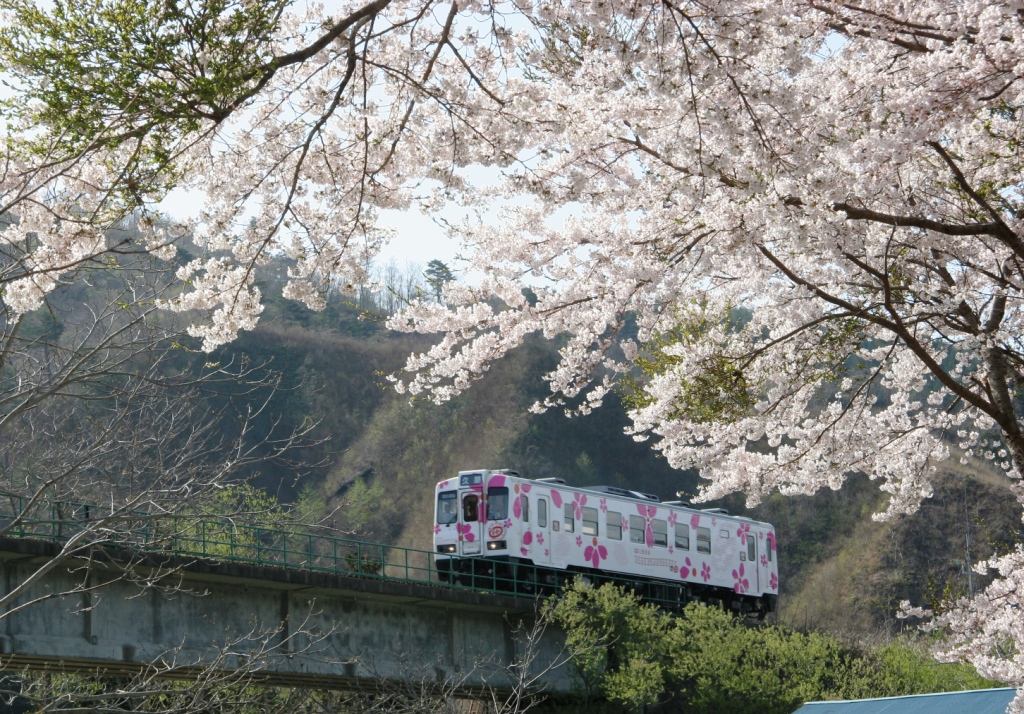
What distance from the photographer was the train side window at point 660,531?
2714 centimetres

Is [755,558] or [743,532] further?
[755,558]

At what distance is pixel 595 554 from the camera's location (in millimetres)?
25812

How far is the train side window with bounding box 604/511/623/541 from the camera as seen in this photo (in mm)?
26109

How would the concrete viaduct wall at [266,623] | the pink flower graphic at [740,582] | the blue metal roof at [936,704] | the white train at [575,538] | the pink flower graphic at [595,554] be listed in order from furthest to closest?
the pink flower graphic at [740,582], the pink flower graphic at [595,554], the white train at [575,538], the concrete viaduct wall at [266,623], the blue metal roof at [936,704]

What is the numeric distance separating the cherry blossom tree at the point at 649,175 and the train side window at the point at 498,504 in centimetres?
1246

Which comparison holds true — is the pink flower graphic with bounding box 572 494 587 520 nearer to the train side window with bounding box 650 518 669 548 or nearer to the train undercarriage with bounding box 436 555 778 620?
the train undercarriage with bounding box 436 555 778 620

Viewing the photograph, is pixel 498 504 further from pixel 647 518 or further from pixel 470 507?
pixel 647 518

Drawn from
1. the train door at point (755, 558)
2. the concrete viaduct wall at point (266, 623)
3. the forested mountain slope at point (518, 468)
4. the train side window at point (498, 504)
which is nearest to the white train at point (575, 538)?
the train side window at point (498, 504)

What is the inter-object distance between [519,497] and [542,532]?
1.07 m

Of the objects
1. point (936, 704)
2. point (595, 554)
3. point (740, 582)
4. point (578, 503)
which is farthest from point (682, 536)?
point (936, 704)

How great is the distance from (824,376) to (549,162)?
3222 mm

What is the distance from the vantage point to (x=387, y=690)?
20.6m

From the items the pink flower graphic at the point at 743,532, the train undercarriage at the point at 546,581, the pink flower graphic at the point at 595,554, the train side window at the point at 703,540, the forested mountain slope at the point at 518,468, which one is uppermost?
the forested mountain slope at the point at 518,468

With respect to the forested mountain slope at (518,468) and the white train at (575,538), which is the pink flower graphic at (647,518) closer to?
the white train at (575,538)
